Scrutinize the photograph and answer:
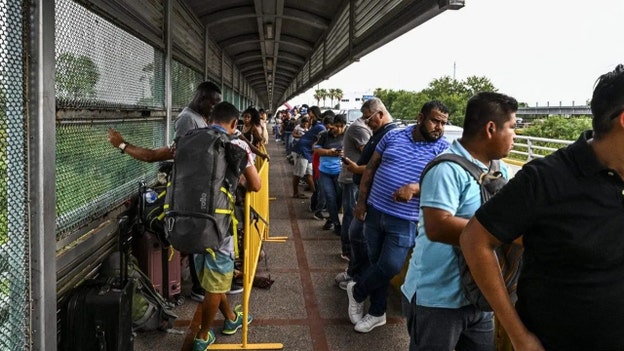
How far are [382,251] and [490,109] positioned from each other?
196cm

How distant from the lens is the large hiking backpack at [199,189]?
125 inches

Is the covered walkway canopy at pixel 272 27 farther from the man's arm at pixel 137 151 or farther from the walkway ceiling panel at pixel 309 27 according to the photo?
the man's arm at pixel 137 151

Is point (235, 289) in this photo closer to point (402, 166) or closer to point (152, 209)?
point (152, 209)

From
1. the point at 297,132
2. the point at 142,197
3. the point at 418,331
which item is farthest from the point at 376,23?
the point at 297,132

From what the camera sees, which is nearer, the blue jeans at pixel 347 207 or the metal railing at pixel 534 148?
the blue jeans at pixel 347 207

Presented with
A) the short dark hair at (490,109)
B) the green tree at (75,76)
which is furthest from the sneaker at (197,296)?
the short dark hair at (490,109)

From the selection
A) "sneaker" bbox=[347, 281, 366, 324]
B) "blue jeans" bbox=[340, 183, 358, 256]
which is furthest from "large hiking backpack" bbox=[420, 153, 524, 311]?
"blue jeans" bbox=[340, 183, 358, 256]

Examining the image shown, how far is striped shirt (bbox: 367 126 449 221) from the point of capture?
3.77 meters

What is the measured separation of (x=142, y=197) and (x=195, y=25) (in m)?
4.27

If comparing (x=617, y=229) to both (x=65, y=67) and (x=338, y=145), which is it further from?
(x=338, y=145)

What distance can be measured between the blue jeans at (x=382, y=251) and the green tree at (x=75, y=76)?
226 cm

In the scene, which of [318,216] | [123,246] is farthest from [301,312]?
[318,216]

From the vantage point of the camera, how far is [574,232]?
1.54 metres

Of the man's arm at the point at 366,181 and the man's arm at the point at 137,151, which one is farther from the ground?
the man's arm at the point at 137,151
